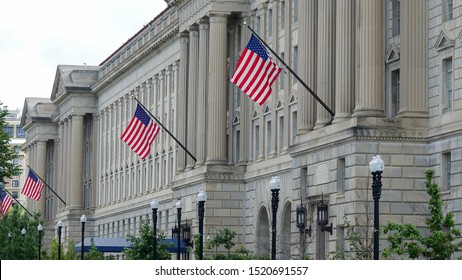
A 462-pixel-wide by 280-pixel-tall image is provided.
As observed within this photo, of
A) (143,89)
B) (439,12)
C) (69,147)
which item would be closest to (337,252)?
(439,12)

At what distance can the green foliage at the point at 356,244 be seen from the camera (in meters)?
53.2

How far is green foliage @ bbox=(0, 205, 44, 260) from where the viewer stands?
133 m

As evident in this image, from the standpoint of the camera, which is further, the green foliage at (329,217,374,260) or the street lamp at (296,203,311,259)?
the street lamp at (296,203,311,259)

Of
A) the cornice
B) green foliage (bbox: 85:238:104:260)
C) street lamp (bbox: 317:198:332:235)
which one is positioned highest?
the cornice

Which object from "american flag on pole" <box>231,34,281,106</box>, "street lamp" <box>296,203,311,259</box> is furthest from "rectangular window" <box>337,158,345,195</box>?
"american flag on pole" <box>231,34,281,106</box>

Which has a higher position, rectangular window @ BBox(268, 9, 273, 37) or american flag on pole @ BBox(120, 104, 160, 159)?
rectangular window @ BBox(268, 9, 273, 37)

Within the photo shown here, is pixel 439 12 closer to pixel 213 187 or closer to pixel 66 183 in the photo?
pixel 213 187

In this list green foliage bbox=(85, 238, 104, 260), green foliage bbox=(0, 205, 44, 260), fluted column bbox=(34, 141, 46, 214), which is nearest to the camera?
green foliage bbox=(85, 238, 104, 260)

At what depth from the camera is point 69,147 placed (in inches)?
5925

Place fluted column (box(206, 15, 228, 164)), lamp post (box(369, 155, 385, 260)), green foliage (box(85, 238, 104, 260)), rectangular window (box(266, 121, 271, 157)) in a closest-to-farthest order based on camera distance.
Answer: lamp post (box(369, 155, 385, 260))
rectangular window (box(266, 121, 271, 157))
fluted column (box(206, 15, 228, 164))
green foliage (box(85, 238, 104, 260))

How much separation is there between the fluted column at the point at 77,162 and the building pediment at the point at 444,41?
92.3 m

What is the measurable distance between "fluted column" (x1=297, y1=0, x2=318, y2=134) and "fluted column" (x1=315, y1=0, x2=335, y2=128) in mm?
1406

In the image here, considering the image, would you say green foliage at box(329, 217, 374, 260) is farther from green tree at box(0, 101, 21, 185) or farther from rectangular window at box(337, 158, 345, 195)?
green tree at box(0, 101, 21, 185)

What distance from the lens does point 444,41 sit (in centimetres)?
5728
